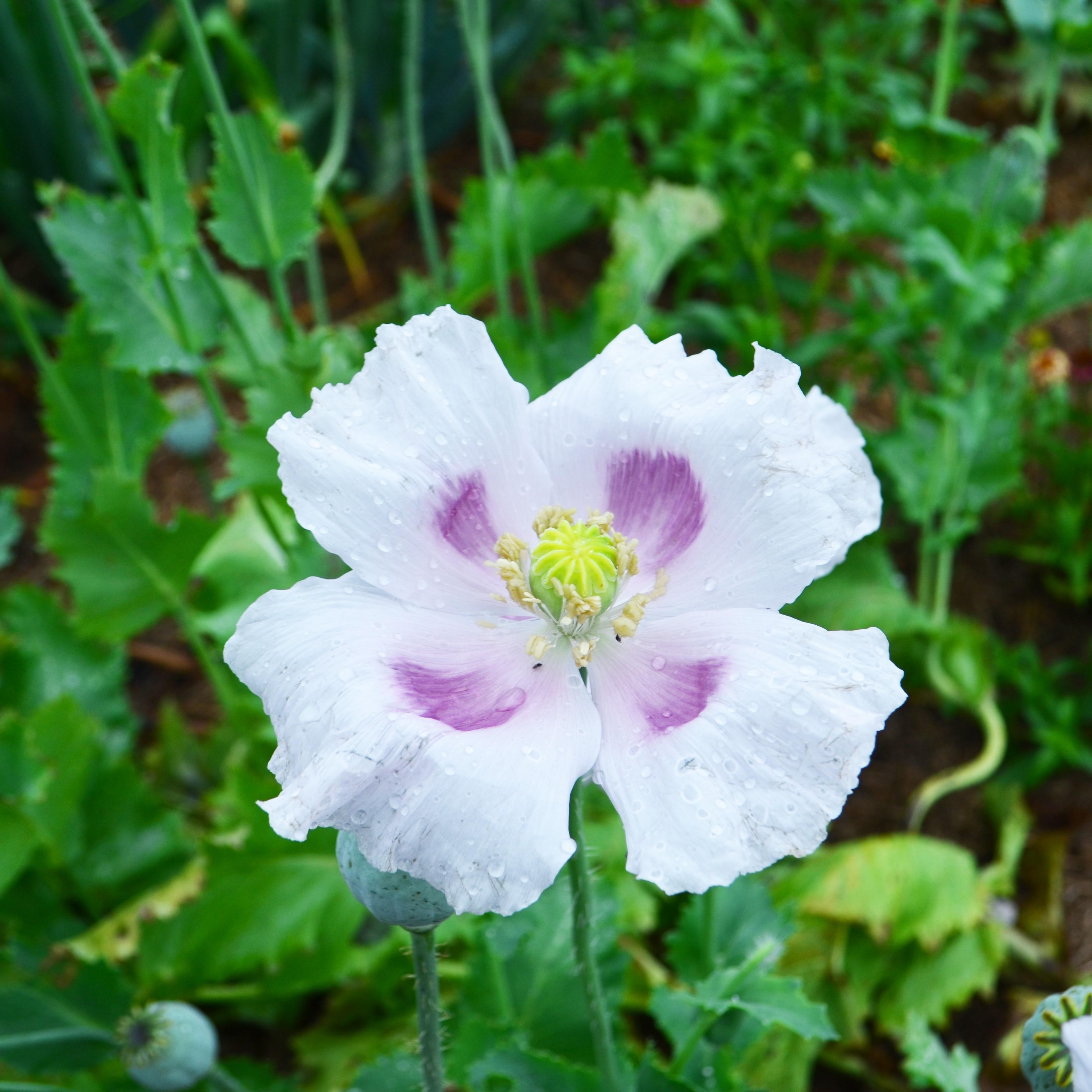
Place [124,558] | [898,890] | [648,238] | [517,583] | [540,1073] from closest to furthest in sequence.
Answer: [517,583], [540,1073], [898,890], [124,558], [648,238]

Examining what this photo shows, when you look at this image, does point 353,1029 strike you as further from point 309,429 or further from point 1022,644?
point 1022,644

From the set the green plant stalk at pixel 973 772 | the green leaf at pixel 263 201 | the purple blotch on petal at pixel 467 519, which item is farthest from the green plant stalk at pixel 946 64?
the purple blotch on petal at pixel 467 519

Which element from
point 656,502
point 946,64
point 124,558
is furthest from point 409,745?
point 946,64

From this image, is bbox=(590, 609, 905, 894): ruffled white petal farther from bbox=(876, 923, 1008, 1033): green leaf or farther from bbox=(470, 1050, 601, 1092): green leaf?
bbox=(876, 923, 1008, 1033): green leaf

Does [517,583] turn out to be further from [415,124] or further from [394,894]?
[415,124]

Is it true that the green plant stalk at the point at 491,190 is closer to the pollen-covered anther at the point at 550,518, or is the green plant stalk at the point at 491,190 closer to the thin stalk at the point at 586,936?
the pollen-covered anther at the point at 550,518

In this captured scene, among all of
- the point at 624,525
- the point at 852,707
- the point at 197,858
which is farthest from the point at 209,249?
the point at 852,707

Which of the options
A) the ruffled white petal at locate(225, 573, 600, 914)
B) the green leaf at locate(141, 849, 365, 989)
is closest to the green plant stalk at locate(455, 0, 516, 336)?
the green leaf at locate(141, 849, 365, 989)
